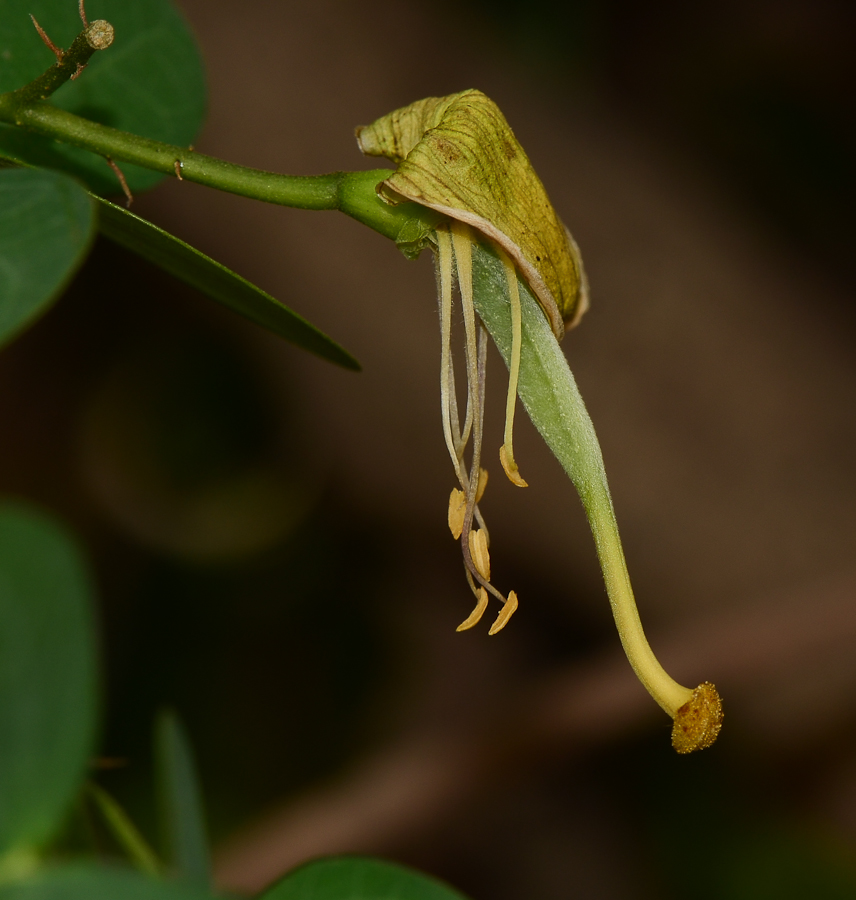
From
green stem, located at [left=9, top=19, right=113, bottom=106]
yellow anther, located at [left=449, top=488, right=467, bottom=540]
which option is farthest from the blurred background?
green stem, located at [left=9, top=19, right=113, bottom=106]

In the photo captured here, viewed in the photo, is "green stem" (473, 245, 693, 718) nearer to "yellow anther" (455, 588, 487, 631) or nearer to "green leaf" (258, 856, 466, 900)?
"yellow anther" (455, 588, 487, 631)

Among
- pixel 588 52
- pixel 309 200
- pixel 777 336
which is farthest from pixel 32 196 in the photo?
pixel 588 52

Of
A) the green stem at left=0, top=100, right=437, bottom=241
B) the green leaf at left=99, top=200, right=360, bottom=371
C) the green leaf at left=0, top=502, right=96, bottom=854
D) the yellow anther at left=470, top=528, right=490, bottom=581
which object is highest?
the green stem at left=0, top=100, right=437, bottom=241

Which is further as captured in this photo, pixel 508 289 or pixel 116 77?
pixel 116 77

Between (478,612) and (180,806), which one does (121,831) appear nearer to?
(180,806)

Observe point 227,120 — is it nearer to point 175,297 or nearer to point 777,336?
point 175,297

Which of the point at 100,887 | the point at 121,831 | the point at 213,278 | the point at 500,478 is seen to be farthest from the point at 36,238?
the point at 500,478
